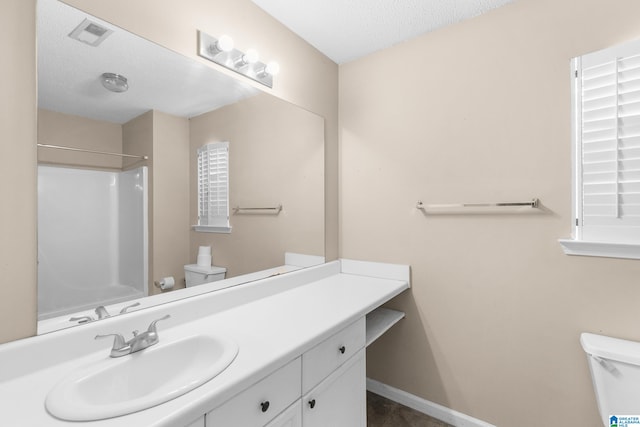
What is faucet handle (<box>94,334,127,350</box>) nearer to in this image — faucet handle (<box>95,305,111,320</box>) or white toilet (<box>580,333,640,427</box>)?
faucet handle (<box>95,305,111,320</box>)

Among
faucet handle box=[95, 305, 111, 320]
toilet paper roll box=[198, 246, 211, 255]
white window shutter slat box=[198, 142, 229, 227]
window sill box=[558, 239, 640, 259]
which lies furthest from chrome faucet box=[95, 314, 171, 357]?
window sill box=[558, 239, 640, 259]

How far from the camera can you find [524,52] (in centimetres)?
154

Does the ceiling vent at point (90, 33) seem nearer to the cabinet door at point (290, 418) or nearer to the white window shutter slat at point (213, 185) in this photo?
the white window shutter slat at point (213, 185)

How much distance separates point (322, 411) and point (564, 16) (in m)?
2.12

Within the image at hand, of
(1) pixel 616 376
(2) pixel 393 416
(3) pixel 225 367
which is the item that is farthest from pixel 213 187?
(1) pixel 616 376

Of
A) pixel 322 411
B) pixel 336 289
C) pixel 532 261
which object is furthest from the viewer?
pixel 336 289

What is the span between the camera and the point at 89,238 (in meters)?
1.08

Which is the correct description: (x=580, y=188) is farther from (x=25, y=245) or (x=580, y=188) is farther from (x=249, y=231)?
(x=25, y=245)

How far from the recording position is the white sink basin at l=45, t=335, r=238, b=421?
0.69m

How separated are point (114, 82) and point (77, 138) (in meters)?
0.26

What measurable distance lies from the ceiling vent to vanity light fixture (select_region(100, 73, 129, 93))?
0.11m

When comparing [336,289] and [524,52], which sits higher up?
[524,52]

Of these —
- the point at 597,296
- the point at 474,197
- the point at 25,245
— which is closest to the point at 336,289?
the point at 474,197

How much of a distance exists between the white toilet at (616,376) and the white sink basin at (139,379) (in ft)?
4.83
